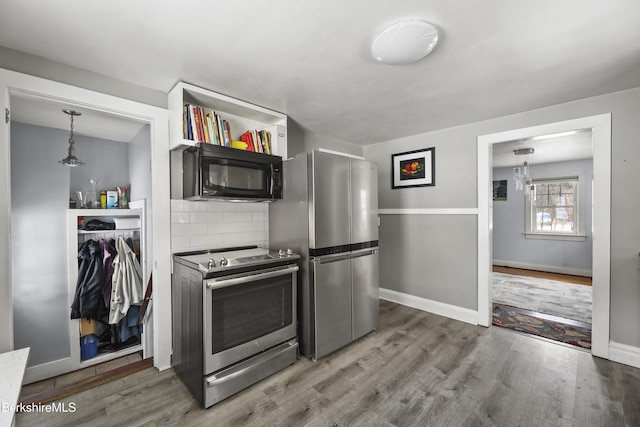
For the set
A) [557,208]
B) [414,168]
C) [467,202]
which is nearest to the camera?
[467,202]

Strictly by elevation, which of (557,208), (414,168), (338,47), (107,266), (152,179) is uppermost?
(338,47)

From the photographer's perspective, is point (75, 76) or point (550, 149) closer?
point (75, 76)

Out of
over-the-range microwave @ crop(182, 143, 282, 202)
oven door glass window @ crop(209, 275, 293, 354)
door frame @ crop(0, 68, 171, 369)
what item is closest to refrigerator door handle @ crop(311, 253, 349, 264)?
oven door glass window @ crop(209, 275, 293, 354)

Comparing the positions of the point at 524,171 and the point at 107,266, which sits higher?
the point at 524,171

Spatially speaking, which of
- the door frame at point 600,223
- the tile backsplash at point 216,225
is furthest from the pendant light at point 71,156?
the door frame at point 600,223

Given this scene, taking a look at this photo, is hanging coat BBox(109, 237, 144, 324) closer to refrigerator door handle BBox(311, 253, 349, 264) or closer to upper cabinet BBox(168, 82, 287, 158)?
upper cabinet BBox(168, 82, 287, 158)

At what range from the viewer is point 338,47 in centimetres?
169

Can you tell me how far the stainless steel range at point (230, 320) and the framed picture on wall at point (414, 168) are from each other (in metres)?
2.18

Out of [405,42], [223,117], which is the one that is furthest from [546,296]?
[223,117]

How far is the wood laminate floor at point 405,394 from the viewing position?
1705 millimetres

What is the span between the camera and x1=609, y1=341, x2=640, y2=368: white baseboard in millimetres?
2266

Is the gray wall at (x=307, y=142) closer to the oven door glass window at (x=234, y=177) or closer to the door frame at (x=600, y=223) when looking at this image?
the oven door glass window at (x=234, y=177)

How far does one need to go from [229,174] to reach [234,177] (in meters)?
0.05
